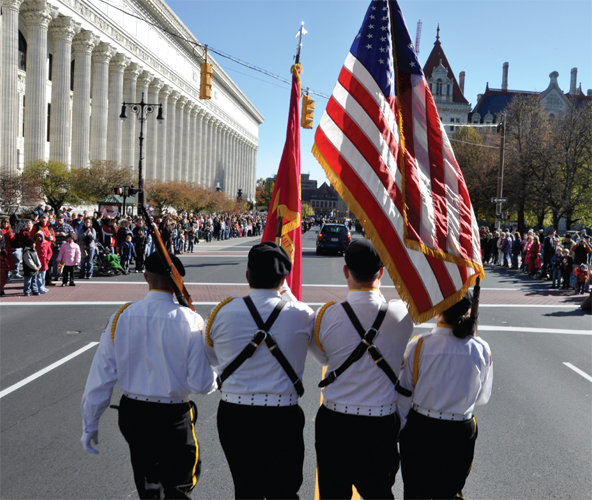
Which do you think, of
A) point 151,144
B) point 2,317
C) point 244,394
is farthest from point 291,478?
point 151,144

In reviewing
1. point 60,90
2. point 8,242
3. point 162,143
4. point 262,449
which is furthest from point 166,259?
point 162,143

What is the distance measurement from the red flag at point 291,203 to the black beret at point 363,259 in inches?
58.6

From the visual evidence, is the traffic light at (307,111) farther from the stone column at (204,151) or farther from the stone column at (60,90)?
the stone column at (204,151)

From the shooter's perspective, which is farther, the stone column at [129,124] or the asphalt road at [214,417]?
the stone column at [129,124]

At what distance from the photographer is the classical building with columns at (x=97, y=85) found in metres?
32.8

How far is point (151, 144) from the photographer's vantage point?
55656mm

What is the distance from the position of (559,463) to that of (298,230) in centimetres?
309

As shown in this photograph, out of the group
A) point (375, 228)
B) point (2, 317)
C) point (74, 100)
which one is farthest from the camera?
point (74, 100)

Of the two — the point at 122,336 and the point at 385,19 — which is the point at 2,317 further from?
the point at 385,19

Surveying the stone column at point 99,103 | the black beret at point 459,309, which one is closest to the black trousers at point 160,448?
the black beret at point 459,309

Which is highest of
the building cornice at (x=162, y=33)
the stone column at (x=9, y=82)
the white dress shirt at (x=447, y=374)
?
the building cornice at (x=162, y=33)

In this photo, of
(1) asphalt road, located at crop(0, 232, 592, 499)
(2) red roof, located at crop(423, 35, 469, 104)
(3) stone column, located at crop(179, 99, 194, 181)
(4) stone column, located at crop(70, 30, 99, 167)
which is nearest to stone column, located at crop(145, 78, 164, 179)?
(3) stone column, located at crop(179, 99, 194, 181)

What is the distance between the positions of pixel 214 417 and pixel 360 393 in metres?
3.17

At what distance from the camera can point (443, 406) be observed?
3.20 m
